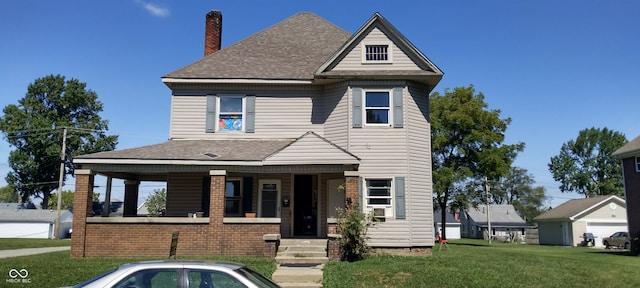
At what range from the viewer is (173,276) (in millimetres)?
5590

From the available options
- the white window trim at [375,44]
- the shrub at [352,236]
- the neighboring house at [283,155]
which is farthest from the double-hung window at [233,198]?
the white window trim at [375,44]

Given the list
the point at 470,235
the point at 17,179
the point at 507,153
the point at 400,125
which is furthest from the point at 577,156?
the point at 17,179

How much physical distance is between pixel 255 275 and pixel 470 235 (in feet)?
235

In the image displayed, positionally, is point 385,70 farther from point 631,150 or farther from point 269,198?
point 631,150

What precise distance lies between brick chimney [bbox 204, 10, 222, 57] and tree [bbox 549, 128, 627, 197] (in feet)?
254

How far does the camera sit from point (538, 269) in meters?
13.4

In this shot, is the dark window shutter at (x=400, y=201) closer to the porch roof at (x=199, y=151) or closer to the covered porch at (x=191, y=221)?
the covered porch at (x=191, y=221)

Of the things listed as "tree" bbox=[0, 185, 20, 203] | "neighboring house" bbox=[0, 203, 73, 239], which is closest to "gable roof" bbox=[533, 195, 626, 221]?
"neighboring house" bbox=[0, 203, 73, 239]

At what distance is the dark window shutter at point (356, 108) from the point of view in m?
17.7

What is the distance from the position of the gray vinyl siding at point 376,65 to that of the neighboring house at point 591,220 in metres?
35.5

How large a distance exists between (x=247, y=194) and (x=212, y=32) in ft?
27.6

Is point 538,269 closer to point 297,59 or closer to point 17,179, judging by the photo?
point 297,59

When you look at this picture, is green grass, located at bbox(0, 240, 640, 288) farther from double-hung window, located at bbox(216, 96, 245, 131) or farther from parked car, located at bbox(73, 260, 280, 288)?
double-hung window, located at bbox(216, 96, 245, 131)

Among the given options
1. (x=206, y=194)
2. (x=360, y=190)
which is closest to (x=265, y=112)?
(x=206, y=194)
